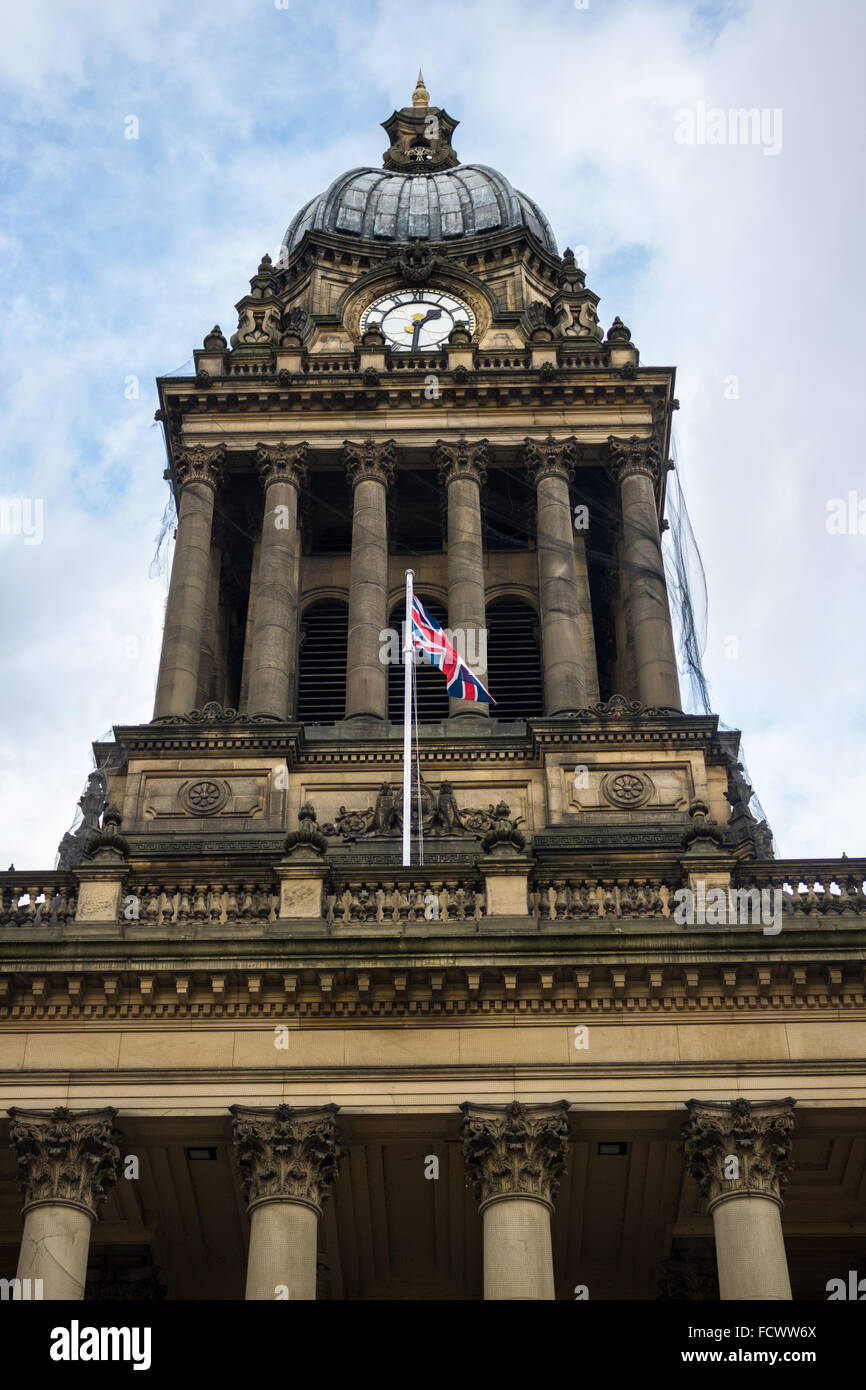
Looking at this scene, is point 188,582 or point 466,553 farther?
point 466,553

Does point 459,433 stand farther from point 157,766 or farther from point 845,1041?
point 845,1041

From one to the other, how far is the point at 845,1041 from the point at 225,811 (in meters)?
12.5

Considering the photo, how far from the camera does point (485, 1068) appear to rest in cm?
2430

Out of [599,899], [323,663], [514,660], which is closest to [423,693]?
[514,660]

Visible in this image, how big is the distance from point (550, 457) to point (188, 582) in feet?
27.7

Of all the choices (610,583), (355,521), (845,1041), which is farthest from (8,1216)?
(610,583)

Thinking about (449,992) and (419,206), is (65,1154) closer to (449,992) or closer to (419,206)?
(449,992)

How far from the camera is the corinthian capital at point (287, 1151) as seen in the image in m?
23.3

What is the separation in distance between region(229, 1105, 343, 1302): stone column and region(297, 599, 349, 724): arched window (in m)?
14.9

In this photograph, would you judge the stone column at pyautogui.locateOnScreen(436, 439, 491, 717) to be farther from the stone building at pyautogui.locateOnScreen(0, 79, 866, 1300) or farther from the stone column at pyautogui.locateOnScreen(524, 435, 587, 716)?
the stone column at pyautogui.locateOnScreen(524, 435, 587, 716)

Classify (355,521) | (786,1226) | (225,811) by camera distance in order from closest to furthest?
1. (786,1226)
2. (225,811)
3. (355,521)

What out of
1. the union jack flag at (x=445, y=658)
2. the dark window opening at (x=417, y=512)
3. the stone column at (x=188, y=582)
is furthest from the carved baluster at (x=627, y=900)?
the dark window opening at (x=417, y=512)

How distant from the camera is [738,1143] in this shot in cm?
2348

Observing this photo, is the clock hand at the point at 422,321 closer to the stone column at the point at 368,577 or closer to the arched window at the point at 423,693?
the stone column at the point at 368,577
